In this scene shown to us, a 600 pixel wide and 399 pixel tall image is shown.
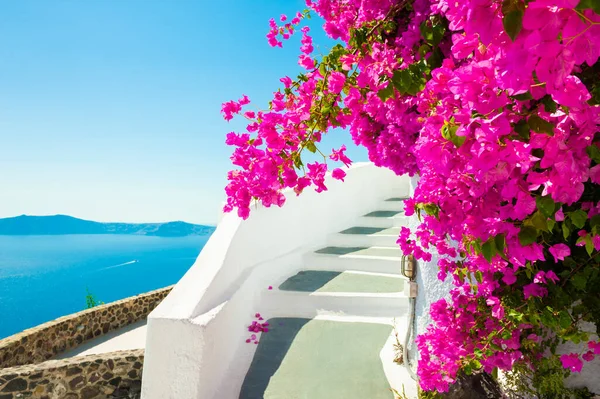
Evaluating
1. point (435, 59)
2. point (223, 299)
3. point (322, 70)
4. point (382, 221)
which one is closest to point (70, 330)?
point (223, 299)

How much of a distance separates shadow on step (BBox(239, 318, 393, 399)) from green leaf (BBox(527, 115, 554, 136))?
3150 mm

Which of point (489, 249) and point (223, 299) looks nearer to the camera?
point (489, 249)

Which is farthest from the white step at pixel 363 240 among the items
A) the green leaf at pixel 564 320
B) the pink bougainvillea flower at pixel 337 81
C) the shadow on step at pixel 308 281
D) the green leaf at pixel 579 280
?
the pink bougainvillea flower at pixel 337 81

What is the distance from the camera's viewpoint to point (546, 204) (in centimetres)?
106

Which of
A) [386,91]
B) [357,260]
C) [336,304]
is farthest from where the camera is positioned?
[357,260]

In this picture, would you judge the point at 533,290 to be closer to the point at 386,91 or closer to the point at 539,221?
the point at 539,221

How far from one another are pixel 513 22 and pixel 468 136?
364 millimetres

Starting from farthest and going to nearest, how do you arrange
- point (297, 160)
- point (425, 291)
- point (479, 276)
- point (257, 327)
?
point (257, 327) → point (425, 291) → point (479, 276) → point (297, 160)

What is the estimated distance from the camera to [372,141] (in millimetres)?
3092

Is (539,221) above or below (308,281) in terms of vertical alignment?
above

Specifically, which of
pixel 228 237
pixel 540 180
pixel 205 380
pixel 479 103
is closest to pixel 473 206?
pixel 540 180

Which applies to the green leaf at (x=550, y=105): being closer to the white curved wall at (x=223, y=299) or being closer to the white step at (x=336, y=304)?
the white curved wall at (x=223, y=299)

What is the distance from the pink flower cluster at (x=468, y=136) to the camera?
2.52ft

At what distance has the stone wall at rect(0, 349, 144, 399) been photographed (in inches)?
226
